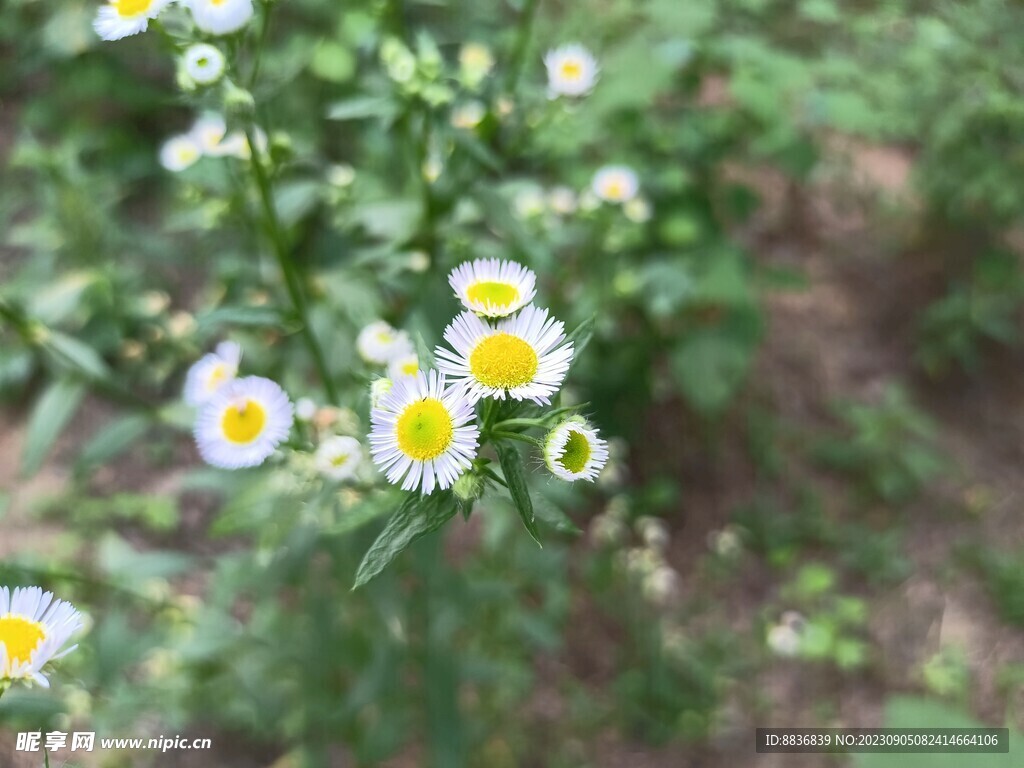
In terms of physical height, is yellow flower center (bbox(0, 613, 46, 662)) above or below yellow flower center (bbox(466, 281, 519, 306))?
below

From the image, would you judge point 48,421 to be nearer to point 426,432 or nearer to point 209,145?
point 209,145

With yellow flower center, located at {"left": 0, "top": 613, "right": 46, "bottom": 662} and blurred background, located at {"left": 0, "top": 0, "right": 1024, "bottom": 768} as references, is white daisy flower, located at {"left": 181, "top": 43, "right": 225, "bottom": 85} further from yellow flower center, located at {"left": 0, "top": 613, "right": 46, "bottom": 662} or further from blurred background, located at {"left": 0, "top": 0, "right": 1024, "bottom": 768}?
yellow flower center, located at {"left": 0, "top": 613, "right": 46, "bottom": 662}

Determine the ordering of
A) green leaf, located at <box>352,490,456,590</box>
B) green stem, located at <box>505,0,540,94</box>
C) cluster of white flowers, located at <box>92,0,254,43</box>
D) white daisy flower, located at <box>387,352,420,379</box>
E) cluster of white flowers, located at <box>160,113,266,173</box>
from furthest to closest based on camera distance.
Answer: green stem, located at <box>505,0,540,94</box> < cluster of white flowers, located at <box>160,113,266,173</box> < white daisy flower, located at <box>387,352,420,379</box> < cluster of white flowers, located at <box>92,0,254,43</box> < green leaf, located at <box>352,490,456,590</box>

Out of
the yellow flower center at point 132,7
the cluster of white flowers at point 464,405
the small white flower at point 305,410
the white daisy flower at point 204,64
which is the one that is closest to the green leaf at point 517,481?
the cluster of white flowers at point 464,405

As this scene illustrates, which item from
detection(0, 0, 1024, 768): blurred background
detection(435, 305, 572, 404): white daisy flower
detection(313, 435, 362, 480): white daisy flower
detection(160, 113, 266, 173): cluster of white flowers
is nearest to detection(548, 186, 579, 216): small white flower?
detection(0, 0, 1024, 768): blurred background

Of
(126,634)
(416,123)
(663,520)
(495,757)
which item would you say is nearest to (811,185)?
(663,520)

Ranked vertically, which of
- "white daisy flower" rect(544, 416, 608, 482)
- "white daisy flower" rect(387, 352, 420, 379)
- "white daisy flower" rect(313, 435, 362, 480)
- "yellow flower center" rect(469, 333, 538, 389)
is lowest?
"white daisy flower" rect(544, 416, 608, 482)

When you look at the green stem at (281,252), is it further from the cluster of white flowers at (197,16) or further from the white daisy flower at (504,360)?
the white daisy flower at (504,360)
